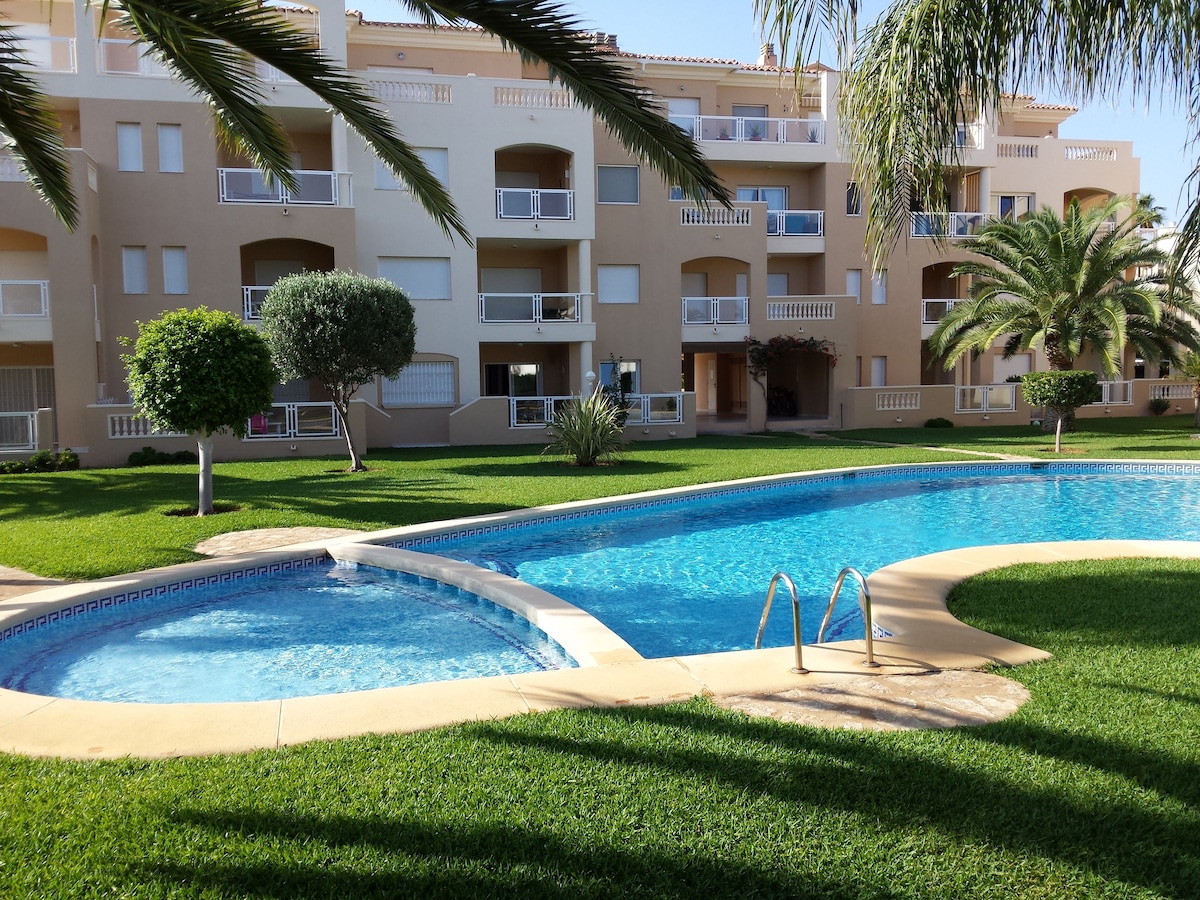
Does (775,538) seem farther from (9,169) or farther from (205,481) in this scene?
(9,169)

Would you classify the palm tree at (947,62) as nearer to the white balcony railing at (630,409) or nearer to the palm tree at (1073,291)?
the white balcony railing at (630,409)

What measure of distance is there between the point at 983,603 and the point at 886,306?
991 inches


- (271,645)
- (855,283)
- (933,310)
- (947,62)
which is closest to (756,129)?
(855,283)

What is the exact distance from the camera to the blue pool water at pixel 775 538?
798 cm

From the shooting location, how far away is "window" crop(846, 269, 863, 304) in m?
30.1

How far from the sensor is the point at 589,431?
56.3ft

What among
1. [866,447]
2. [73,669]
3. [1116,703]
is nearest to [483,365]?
[866,447]

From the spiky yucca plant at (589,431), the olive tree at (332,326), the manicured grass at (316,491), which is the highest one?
the olive tree at (332,326)

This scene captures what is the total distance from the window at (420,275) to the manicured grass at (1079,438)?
11.9 meters

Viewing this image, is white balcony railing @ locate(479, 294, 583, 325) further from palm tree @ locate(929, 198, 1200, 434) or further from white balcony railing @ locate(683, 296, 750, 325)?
palm tree @ locate(929, 198, 1200, 434)

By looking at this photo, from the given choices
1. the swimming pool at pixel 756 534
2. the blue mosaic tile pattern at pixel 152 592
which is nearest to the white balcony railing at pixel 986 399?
the swimming pool at pixel 756 534

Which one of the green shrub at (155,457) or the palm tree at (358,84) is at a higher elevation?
the palm tree at (358,84)

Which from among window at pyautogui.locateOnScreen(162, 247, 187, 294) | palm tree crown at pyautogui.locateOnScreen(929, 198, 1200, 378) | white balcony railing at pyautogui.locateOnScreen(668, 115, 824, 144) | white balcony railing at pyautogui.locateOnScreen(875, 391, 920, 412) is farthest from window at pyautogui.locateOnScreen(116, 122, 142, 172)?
white balcony railing at pyautogui.locateOnScreen(875, 391, 920, 412)

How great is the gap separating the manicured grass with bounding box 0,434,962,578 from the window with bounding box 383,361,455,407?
2934 millimetres
